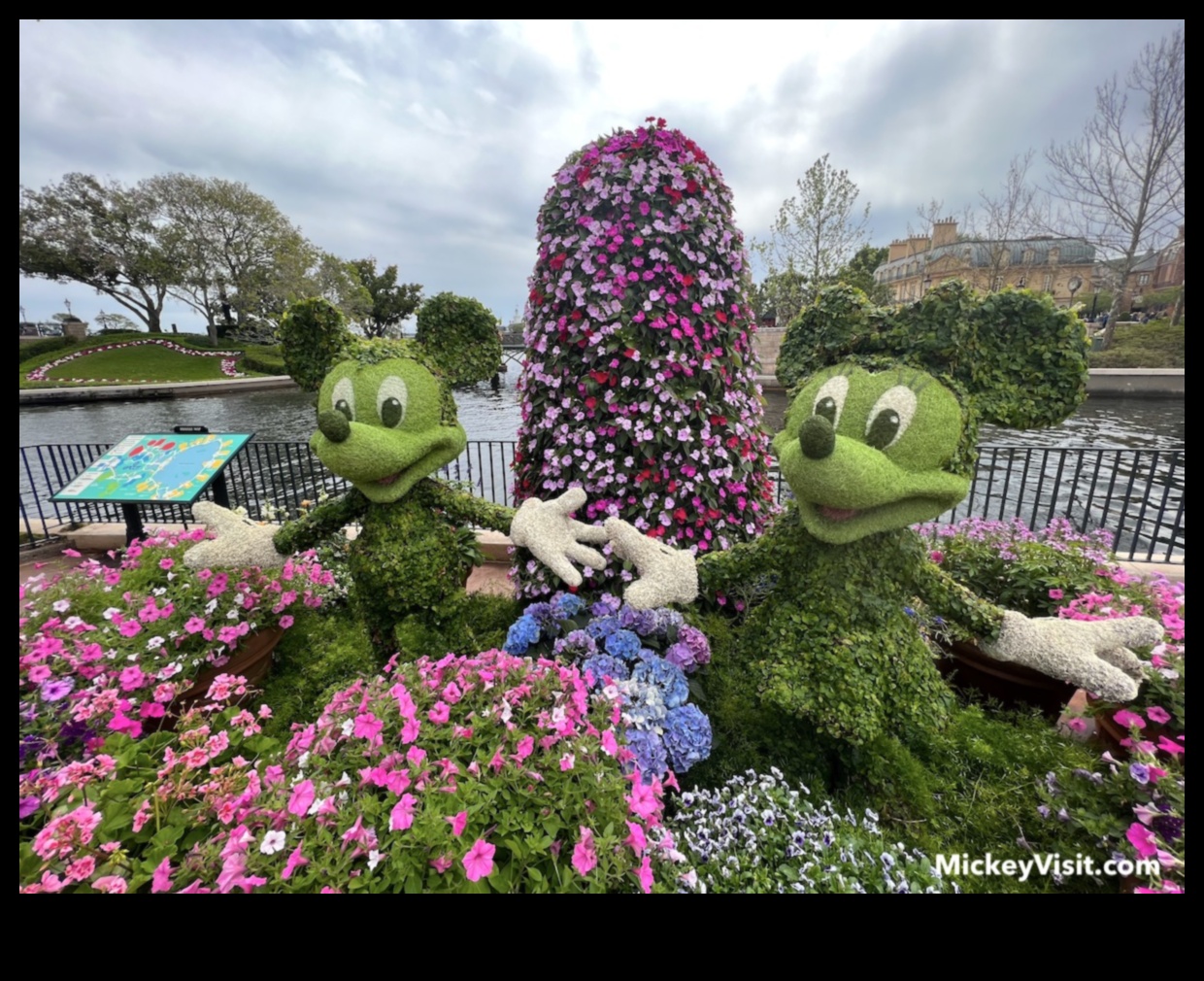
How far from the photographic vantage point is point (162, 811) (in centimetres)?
138

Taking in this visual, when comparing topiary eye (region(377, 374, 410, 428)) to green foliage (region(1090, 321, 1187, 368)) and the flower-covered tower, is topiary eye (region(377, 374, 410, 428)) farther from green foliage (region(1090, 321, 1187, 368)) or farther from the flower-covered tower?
green foliage (region(1090, 321, 1187, 368))

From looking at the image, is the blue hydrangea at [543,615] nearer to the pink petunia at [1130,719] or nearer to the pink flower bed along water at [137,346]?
the pink petunia at [1130,719]

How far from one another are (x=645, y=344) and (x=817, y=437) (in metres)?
1.21

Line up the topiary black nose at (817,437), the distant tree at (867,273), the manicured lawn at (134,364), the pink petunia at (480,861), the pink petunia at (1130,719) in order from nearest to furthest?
the pink petunia at (480,861), the topiary black nose at (817,437), the pink petunia at (1130,719), the distant tree at (867,273), the manicured lawn at (134,364)

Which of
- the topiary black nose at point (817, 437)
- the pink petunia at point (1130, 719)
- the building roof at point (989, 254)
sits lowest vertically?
the pink petunia at point (1130, 719)

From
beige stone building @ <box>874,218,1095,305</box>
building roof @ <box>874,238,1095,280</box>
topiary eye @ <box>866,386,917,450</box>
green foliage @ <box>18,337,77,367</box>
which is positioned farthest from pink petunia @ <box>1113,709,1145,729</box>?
green foliage @ <box>18,337,77,367</box>

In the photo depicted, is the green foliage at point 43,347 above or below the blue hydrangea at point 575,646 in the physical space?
above

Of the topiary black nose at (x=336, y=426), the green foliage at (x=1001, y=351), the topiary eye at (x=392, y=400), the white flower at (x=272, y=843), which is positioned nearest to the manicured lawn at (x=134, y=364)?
the topiary eye at (x=392, y=400)

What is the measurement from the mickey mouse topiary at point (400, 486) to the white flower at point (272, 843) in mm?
1176

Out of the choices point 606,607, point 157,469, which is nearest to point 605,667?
point 606,607

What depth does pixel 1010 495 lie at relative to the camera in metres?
8.30

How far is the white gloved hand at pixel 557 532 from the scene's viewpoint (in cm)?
214
